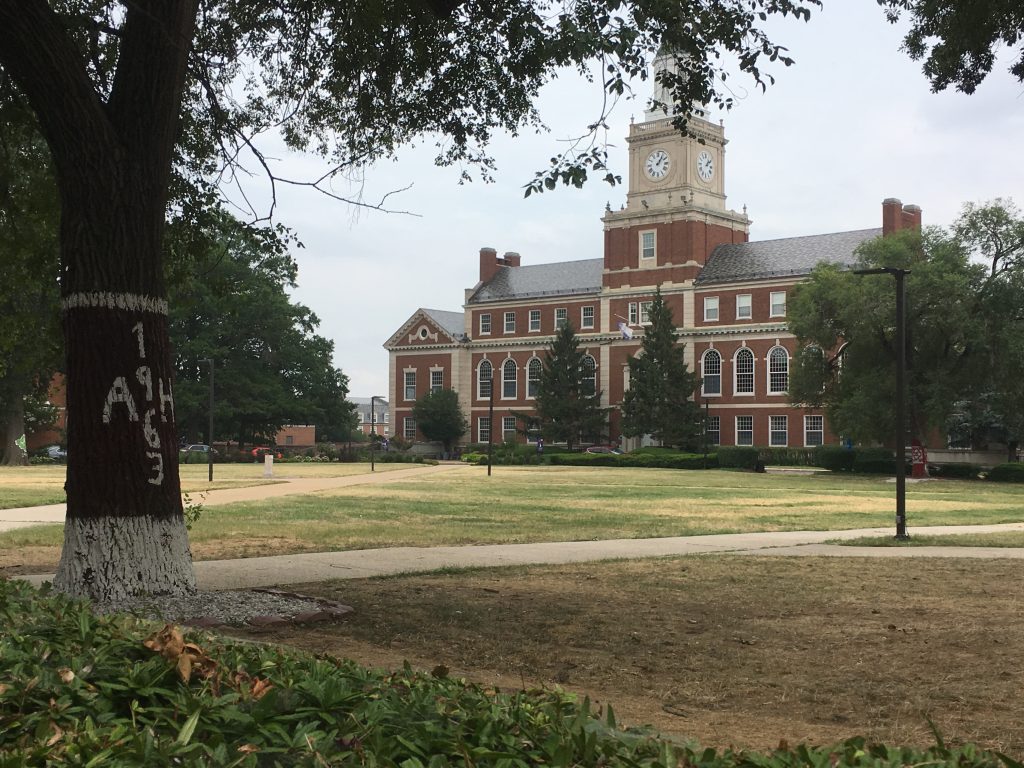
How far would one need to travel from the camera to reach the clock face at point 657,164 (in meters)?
82.1

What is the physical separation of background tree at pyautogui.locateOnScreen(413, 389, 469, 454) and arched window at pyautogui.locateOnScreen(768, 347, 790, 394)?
26.4 metres

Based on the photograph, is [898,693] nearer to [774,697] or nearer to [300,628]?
[774,697]

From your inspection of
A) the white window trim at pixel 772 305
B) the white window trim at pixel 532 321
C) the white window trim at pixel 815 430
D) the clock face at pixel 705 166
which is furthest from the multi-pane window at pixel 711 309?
the white window trim at pixel 532 321

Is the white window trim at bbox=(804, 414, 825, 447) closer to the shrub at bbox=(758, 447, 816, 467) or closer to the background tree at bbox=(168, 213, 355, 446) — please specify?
the shrub at bbox=(758, 447, 816, 467)

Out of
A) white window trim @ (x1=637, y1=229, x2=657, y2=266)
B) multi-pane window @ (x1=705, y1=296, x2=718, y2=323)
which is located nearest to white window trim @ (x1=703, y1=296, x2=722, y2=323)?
multi-pane window @ (x1=705, y1=296, x2=718, y2=323)

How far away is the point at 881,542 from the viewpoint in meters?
17.8

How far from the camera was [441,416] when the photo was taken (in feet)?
300

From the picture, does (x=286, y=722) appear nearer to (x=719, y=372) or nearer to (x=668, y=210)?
(x=719, y=372)

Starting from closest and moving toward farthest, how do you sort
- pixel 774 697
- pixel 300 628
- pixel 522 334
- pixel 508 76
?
pixel 774 697, pixel 300 628, pixel 508 76, pixel 522 334

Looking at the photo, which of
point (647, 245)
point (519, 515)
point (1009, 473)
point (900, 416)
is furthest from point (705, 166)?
point (900, 416)

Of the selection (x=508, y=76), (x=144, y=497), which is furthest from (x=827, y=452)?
(x=144, y=497)

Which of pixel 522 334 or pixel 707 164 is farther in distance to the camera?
pixel 522 334

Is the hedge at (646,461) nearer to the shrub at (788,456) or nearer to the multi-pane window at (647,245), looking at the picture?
the shrub at (788,456)

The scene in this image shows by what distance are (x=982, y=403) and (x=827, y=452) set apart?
30.7 feet
